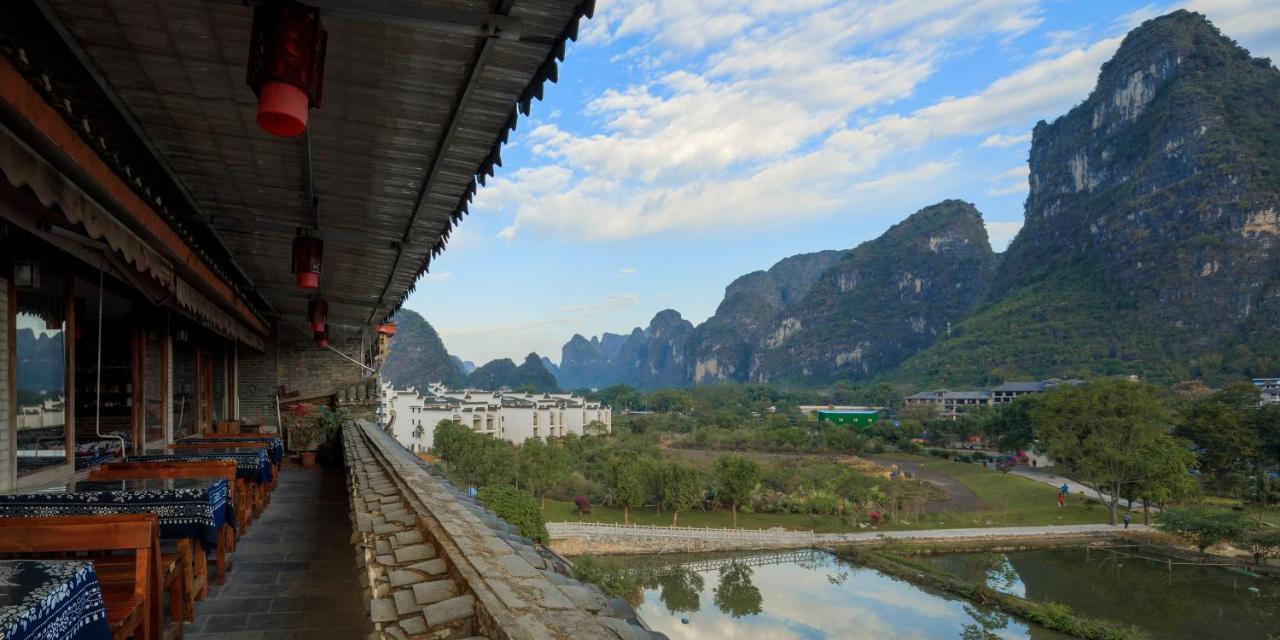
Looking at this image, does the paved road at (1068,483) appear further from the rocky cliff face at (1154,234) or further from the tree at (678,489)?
the rocky cliff face at (1154,234)

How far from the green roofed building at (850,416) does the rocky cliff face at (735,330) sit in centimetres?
5625

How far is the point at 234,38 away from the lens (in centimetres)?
187

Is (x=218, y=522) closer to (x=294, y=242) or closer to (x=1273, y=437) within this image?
(x=294, y=242)

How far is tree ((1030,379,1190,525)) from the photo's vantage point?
2419cm

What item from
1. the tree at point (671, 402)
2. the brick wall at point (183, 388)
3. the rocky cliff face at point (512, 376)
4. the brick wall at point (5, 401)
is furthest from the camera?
the rocky cliff face at point (512, 376)

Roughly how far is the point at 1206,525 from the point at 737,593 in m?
13.2

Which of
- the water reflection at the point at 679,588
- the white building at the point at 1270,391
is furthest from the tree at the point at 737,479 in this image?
the white building at the point at 1270,391

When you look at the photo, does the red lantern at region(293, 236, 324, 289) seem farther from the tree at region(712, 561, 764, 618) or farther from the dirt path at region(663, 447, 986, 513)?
the dirt path at region(663, 447, 986, 513)

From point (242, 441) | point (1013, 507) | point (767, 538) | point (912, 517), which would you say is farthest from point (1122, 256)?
point (242, 441)

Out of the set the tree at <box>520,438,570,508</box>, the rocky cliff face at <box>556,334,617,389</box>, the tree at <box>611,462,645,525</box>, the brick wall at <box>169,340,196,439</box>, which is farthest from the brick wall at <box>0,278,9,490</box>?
the rocky cliff face at <box>556,334,617,389</box>

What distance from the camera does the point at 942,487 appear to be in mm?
29953

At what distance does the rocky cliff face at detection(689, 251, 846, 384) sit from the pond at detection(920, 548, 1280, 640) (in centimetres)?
8897

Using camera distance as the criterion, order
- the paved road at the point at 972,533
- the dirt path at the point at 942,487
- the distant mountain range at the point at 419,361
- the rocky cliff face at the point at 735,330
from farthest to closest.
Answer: the rocky cliff face at the point at 735,330 < the distant mountain range at the point at 419,361 < the dirt path at the point at 942,487 < the paved road at the point at 972,533

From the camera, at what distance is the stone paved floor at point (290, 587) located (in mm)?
2850
